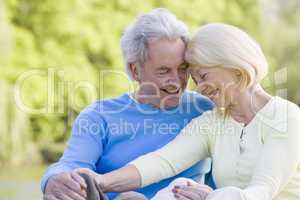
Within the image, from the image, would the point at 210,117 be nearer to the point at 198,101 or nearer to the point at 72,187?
the point at 198,101

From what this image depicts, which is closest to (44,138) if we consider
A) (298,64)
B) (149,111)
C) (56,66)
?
(56,66)

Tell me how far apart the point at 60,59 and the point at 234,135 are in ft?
35.6

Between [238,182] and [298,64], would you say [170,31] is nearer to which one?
[238,182]

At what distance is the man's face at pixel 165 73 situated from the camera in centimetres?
254

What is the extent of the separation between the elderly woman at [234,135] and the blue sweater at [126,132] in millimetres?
136

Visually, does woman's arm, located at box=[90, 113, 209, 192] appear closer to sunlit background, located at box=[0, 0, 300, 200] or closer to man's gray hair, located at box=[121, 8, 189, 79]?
man's gray hair, located at box=[121, 8, 189, 79]

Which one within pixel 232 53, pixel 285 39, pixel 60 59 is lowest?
pixel 60 59

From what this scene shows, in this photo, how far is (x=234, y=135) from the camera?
95.3 inches

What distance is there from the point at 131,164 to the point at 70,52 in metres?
10.9

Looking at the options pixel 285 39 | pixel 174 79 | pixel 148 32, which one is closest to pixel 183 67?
pixel 174 79

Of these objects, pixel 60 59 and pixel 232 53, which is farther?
pixel 60 59

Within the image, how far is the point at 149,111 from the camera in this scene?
2664 millimetres

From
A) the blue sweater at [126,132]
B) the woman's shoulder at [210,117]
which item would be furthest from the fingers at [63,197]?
the woman's shoulder at [210,117]

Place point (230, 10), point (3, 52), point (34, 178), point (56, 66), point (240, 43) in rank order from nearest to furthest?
1. point (240, 43)
2. point (34, 178)
3. point (3, 52)
4. point (56, 66)
5. point (230, 10)
